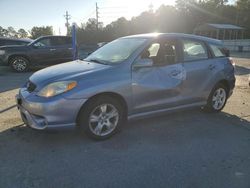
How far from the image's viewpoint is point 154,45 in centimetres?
538

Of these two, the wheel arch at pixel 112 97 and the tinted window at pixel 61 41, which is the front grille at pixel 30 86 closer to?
the wheel arch at pixel 112 97

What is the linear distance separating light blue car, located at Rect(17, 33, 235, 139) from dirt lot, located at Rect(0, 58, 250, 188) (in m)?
0.35

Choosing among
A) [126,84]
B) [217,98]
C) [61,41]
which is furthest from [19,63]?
[126,84]

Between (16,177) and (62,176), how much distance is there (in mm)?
552

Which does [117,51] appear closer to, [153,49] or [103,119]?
[153,49]

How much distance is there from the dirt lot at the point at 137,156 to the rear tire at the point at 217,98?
425 mm

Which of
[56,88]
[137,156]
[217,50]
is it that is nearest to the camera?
[137,156]

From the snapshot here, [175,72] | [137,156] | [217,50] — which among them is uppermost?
[217,50]

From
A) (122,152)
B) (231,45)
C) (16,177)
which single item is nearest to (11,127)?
(16,177)

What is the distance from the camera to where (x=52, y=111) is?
4234mm

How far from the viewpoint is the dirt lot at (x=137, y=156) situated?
3576 mm

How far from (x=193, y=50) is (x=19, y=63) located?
953 centimetres

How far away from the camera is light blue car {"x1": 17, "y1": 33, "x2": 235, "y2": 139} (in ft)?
14.3

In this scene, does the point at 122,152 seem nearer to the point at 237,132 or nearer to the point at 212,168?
the point at 212,168
